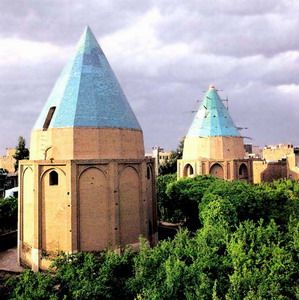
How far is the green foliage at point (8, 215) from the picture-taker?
2491 centimetres

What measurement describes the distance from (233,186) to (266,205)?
7.20 feet

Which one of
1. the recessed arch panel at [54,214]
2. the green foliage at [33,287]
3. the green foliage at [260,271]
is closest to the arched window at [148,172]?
the recessed arch panel at [54,214]

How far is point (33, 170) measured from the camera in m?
17.2

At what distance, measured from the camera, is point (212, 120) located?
28.2 metres

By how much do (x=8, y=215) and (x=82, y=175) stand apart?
11085mm

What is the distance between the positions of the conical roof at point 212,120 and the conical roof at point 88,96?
10112mm

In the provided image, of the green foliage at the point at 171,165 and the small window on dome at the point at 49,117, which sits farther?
the green foliage at the point at 171,165

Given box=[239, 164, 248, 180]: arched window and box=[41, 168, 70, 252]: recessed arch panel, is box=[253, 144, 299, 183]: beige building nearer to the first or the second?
box=[239, 164, 248, 180]: arched window

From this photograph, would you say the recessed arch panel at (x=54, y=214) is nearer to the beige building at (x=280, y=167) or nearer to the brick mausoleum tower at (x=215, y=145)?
the brick mausoleum tower at (x=215, y=145)

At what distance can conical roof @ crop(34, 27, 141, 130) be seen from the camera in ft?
56.2

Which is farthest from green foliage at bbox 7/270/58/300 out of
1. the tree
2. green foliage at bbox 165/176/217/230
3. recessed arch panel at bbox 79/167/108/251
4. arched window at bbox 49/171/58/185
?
the tree

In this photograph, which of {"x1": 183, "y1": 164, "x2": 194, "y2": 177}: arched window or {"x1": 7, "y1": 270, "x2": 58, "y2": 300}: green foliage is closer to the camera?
{"x1": 7, "y1": 270, "x2": 58, "y2": 300}: green foliage

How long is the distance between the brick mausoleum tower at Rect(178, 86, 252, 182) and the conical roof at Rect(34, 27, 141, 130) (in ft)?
32.7

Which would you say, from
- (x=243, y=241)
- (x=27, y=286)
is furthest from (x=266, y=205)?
(x=27, y=286)
